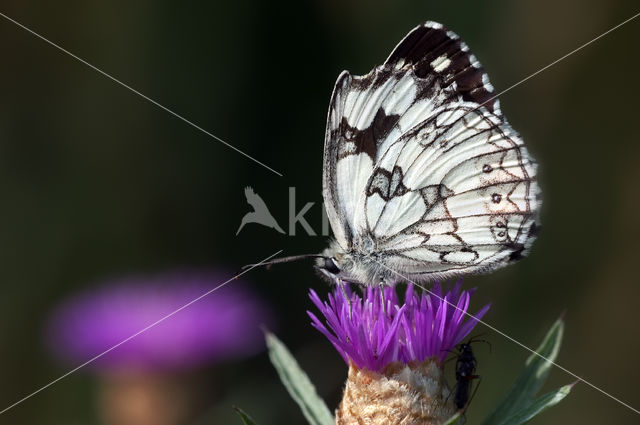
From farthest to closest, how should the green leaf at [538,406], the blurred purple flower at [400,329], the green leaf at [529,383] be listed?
the blurred purple flower at [400,329] → the green leaf at [529,383] → the green leaf at [538,406]

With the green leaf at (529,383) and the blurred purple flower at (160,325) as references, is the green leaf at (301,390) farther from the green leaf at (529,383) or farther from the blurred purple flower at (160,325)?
the blurred purple flower at (160,325)

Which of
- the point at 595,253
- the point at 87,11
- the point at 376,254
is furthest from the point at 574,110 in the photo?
the point at 87,11

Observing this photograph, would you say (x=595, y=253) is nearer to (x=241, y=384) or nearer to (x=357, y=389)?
(x=241, y=384)

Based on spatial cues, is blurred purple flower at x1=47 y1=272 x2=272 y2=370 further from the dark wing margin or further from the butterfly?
the dark wing margin

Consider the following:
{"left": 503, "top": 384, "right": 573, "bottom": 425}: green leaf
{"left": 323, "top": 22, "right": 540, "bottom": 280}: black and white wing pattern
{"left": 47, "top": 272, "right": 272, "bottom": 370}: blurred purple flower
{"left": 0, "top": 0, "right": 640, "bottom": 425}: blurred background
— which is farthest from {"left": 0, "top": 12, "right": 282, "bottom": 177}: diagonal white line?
{"left": 503, "top": 384, "right": 573, "bottom": 425}: green leaf

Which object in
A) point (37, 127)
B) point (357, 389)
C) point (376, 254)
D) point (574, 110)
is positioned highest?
point (37, 127)

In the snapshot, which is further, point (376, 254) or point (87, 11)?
point (87, 11)

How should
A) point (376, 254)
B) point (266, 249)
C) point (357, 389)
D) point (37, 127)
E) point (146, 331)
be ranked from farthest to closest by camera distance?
point (266, 249)
point (37, 127)
point (146, 331)
point (376, 254)
point (357, 389)

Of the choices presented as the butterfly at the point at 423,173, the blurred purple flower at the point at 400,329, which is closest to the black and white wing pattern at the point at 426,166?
the butterfly at the point at 423,173
